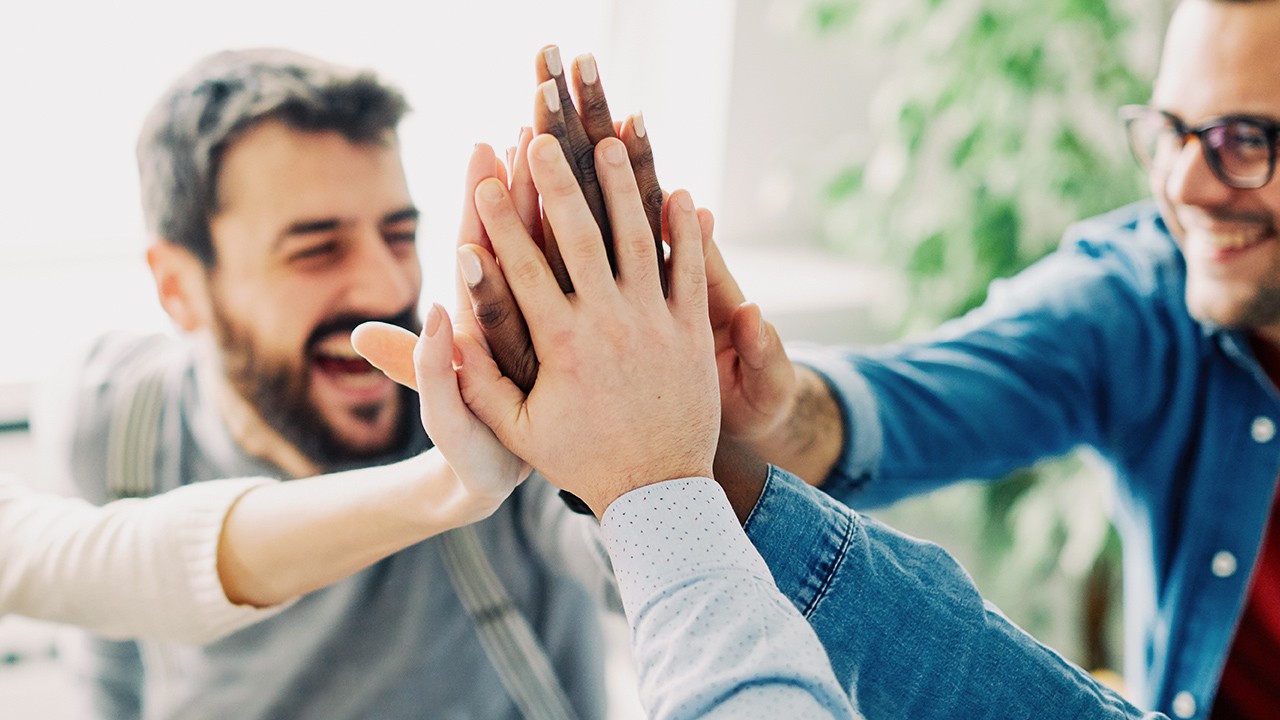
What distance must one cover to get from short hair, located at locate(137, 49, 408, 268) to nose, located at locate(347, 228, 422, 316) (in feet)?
0.33

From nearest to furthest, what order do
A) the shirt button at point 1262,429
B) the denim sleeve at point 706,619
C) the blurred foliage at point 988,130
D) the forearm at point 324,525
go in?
the denim sleeve at point 706,619 → the forearm at point 324,525 → the shirt button at point 1262,429 → the blurred foliage at point 988,130

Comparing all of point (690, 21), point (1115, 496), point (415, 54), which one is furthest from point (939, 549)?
point (690, 21)

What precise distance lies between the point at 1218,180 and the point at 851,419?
57 cm

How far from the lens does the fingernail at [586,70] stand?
0.70 meters

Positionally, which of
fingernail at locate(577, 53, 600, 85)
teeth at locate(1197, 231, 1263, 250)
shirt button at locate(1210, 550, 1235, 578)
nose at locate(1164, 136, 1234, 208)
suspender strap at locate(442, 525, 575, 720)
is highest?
fingernail at locate(577, 53, 600, 85)

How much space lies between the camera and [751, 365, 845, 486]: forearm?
3.29 ft

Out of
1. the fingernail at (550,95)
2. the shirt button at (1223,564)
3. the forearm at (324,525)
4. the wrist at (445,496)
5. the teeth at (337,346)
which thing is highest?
the fingernail at (550,95)

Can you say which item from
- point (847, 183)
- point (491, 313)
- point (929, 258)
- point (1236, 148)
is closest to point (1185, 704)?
point (1236, 148)

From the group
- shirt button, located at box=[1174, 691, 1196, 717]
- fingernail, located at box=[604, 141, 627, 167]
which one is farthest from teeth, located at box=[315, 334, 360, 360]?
shirt button, located at box=[1174, 691, 1196, 717]

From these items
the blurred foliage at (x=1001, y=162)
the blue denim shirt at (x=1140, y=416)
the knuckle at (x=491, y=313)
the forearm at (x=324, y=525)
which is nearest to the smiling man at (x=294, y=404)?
the forearm at (x=324, y=525)

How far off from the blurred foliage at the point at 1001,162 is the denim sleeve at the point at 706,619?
4.17ft

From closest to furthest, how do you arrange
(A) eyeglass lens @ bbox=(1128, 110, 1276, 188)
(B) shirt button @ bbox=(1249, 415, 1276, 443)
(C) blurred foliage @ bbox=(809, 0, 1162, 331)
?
1. (A) eyeglass lens @ bbox=(1128, 110, 1276, 188)
2. (B) shirt button @ bbox=(1249, 415, 1276, 443)
3. (C) blurred foliage @ bbox=(809, 0, 1162, 331)

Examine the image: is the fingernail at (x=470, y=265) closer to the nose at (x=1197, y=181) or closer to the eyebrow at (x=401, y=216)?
the eyebrow at (x=401, y=216)

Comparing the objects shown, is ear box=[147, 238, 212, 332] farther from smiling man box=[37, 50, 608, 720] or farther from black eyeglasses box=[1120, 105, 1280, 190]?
black eyeglasses box=[1120, 105, 1280, 190]
